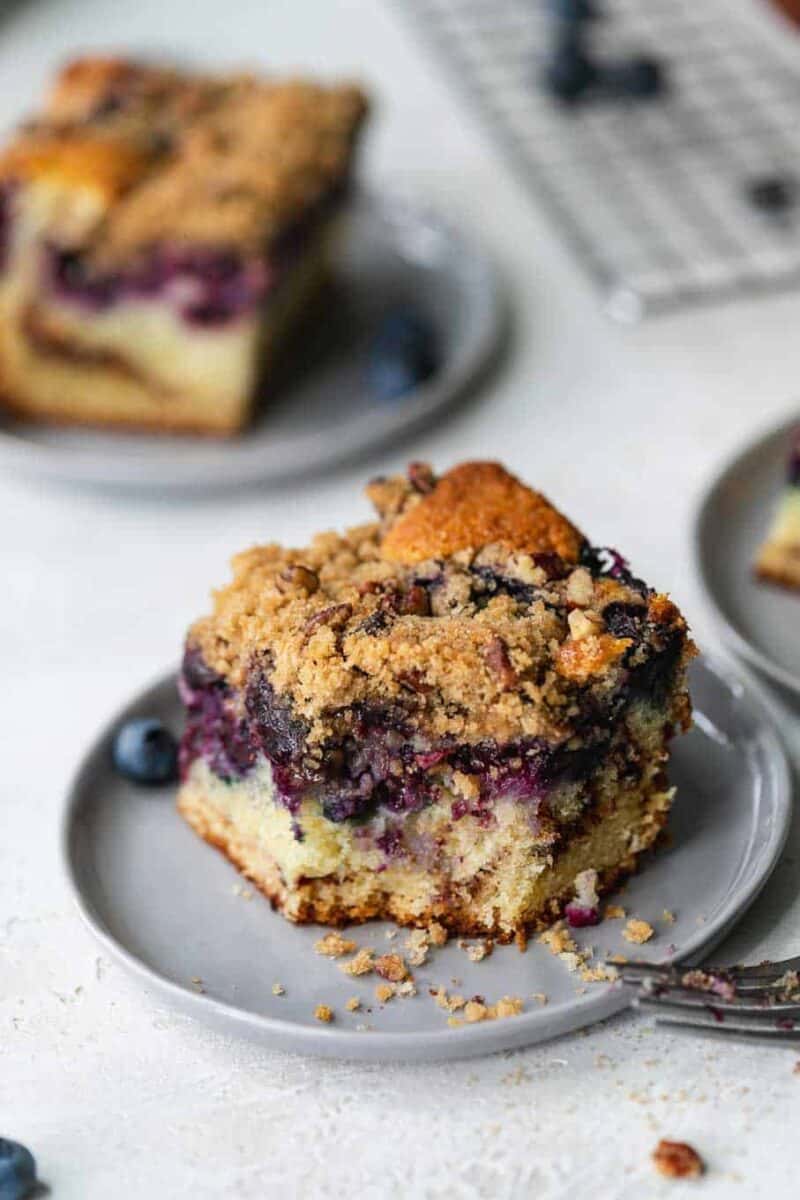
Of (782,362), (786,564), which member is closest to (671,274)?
(782,362)

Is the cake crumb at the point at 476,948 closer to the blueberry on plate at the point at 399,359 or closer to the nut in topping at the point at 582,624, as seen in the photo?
the nut in topping at the point at 582,624

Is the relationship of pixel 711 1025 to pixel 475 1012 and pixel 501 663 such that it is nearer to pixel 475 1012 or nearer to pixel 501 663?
pixel 475 1012

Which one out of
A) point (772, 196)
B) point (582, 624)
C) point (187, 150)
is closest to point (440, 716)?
point (582, 624)

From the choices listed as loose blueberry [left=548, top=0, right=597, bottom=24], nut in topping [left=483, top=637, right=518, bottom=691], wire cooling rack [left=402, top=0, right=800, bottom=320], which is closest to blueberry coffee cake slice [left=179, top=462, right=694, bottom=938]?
nut in topping [left=483, top=637, right=518, bottom=691]

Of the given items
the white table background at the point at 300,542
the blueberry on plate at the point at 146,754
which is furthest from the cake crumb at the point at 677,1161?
the blueberry on plate at the point at 146,754

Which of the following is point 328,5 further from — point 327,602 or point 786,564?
point 327,602
